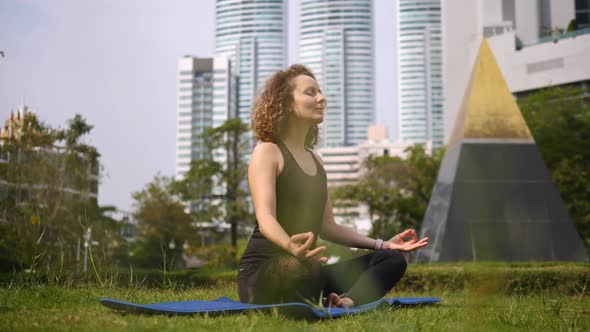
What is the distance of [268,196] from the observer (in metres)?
2.67

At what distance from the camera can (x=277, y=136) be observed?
2.98 metres

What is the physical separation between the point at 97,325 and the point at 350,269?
1.31 metres

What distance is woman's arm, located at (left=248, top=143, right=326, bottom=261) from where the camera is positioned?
2.42 metres

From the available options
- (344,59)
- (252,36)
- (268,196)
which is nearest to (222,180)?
(268,196)

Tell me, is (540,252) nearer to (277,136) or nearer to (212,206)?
(277,136)

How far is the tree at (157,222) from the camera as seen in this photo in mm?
27578

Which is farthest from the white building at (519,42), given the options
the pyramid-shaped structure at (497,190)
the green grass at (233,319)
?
the green grass at (233,319)

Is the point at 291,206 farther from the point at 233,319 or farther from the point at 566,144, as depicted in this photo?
the point at 566,144

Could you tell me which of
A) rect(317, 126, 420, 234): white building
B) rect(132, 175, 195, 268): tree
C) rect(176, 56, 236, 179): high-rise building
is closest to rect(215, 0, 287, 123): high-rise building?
rect(176, 56, 236, 179): high-rise building

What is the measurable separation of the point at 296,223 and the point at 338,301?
40cm

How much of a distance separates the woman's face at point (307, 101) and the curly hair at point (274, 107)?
3cm

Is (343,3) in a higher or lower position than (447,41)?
higher

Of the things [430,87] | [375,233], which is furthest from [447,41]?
[430,87]

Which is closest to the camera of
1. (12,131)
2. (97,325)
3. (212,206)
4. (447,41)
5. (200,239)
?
(97,325)
